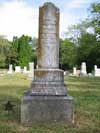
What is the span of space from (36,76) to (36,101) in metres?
0.83

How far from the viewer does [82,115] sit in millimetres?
10398

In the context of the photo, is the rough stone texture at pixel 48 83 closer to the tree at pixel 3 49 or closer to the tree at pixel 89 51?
the tree at pixel 89 51

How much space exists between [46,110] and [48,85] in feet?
2.46

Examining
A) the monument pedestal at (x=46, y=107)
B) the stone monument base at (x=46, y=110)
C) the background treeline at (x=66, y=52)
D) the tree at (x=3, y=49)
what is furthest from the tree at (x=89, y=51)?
the stone monument base at (x=46, y=110)

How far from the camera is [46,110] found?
916 centimetres

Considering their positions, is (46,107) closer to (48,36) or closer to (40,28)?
(48,36)

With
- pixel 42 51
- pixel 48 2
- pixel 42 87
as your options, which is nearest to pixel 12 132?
pixel 42 87

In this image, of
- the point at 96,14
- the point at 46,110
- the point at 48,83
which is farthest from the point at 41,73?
the point at 96,14

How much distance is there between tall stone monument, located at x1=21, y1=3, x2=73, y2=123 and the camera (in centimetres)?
915

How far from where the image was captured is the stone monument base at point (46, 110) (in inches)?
360

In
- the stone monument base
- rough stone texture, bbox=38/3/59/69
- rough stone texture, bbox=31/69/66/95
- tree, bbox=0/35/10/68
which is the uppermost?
tree, bbox=0/35/10/68

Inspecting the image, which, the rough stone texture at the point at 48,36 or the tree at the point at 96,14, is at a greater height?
the tree at the point at 96,14

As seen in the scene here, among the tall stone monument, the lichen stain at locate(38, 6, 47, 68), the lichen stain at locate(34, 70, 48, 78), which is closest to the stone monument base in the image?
the tall stone monument

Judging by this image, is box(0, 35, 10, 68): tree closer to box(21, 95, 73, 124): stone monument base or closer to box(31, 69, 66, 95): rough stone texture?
box(31, 69, 66, 95): rough stone texture
